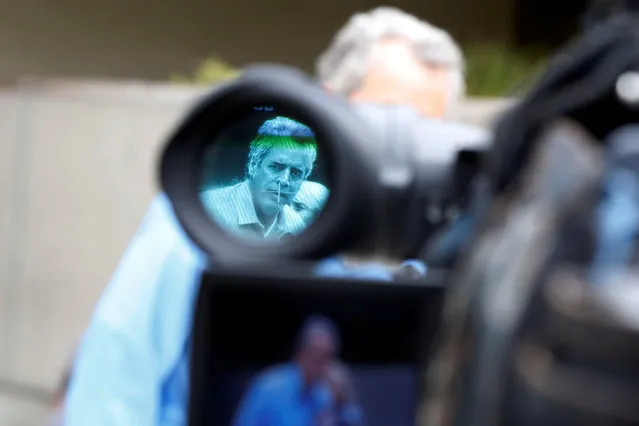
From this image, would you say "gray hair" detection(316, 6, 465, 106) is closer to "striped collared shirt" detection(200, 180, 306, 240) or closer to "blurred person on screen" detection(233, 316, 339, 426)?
"striped collared shirt" detection(200, 180, 306, 240)

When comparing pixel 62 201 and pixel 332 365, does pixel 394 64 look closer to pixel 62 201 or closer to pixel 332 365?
pixel 332 365

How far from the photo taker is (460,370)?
20.8 inches

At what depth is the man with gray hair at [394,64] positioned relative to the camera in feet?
3.47

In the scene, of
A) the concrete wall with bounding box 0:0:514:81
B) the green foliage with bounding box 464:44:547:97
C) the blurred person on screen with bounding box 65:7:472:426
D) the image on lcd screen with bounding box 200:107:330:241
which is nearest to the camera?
the image on lcd screen with bounding box 200:107:330:241

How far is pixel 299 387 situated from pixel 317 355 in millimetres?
29

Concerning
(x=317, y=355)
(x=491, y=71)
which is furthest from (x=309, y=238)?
(x=491, y=71)

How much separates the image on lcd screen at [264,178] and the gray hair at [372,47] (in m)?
0.30

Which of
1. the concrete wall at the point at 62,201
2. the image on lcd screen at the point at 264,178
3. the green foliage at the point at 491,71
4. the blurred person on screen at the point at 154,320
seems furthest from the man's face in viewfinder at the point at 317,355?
the green foliage at the point at 491,71

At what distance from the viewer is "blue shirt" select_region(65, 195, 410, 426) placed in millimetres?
1052

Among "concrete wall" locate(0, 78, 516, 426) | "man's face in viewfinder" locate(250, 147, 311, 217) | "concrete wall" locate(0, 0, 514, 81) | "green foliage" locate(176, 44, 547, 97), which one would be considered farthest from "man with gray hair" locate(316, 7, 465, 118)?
"concrete wall" locate(0, 0, 514, 81)

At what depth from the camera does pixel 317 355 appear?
0.62m

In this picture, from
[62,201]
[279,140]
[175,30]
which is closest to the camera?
[279,140]

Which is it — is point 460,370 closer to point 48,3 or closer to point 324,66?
point 324,66

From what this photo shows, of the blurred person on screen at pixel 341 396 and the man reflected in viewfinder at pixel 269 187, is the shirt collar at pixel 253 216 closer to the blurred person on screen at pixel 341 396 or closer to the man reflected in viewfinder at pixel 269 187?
the man reflected in viewfinder at pixel 269 187
